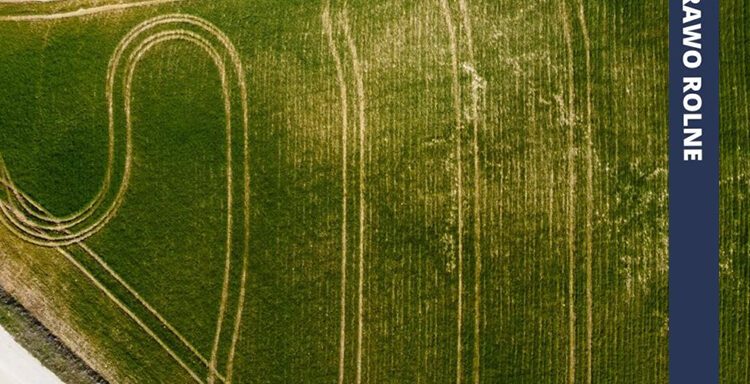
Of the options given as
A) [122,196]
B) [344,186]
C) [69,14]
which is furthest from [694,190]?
[69,14]

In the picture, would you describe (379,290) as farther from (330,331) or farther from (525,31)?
(525,31)

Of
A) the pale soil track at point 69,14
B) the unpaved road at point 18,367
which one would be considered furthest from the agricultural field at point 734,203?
the unpaved road at point 18,367

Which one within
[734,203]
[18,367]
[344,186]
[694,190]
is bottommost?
[18,367]

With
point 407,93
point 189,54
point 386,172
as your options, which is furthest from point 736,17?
point 189,54

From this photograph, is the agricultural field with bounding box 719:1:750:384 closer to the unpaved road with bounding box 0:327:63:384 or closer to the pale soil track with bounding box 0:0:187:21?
the pale soil track with bounding box 0:0:187:21

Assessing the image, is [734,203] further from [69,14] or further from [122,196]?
[69,14]

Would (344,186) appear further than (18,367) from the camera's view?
Yes
